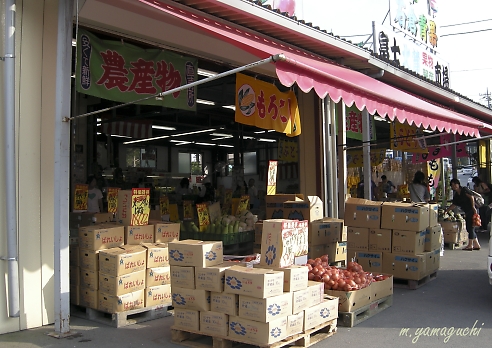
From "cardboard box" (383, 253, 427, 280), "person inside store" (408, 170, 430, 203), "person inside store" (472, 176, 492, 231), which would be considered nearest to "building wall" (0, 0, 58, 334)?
"cardboard box" (383, 253, 427, 280)

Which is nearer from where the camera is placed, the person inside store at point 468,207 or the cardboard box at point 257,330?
the cardboard box at point 257,330

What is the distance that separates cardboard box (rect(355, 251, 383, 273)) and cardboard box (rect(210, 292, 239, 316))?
4.07 m

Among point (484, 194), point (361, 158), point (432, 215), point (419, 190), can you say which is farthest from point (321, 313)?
point (361, 158)

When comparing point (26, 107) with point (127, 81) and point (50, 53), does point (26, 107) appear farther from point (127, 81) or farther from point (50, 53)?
point (127, 81)

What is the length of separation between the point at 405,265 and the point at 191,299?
4262 millimetres

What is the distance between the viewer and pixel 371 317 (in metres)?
5.99

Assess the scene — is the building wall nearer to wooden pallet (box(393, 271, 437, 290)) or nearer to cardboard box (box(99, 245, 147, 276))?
cardboard box (box(99, 245, 147, 276))

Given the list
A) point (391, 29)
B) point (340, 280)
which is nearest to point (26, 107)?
point (340, 280)

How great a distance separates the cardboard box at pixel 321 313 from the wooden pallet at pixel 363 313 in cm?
31

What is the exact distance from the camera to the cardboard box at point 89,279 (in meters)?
5.87

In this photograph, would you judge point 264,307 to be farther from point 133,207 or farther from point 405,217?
point 405,217

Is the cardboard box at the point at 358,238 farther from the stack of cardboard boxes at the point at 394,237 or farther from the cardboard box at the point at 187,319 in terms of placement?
the cardboard box at the point at 187,319

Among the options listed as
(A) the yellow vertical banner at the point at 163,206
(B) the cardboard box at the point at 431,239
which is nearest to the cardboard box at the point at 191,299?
(B) the cardboard box at the point at 431,239

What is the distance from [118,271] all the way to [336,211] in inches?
218
